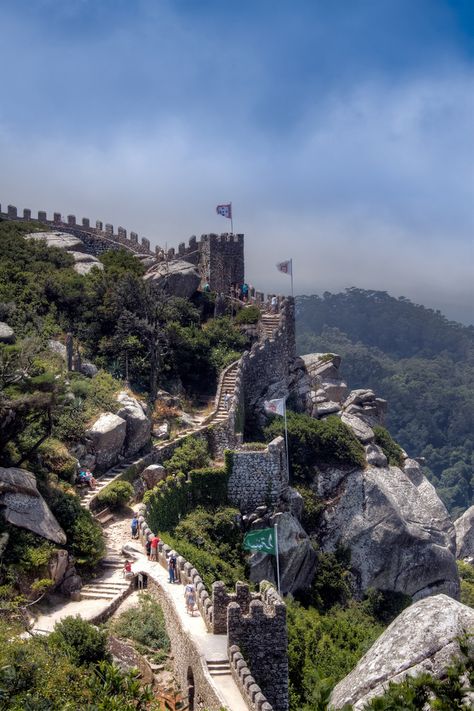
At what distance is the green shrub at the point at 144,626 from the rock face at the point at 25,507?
297 centimetres

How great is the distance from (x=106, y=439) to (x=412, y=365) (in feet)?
395

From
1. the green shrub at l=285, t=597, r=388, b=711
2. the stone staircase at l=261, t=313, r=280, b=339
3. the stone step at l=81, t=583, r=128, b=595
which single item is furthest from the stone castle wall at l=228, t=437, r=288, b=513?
the stone step at l=81, t=583, r=128, b=595

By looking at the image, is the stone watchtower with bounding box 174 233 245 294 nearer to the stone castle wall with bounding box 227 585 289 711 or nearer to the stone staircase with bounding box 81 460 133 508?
the stone staircase with bounding box 81 460 133 508

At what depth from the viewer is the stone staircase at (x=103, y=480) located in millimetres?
32784

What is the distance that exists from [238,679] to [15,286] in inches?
1109

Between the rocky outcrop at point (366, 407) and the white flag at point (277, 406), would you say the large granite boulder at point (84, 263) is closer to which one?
the rocky outcrop at point (366, 407)

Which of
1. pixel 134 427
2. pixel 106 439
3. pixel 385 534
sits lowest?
pixel 385 534

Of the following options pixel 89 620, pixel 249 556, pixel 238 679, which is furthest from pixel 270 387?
pixel 238 679

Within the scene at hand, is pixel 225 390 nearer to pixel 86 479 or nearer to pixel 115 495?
pixel 86 479

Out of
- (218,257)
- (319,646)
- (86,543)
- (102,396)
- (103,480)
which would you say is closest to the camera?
(86,543)

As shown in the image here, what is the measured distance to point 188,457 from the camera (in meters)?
38.2

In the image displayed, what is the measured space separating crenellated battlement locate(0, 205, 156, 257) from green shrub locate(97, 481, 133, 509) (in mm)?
26862

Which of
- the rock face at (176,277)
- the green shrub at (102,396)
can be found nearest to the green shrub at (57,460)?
the green shrub at (102,396)

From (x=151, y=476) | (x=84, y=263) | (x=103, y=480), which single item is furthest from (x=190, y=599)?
(x=84, y=263)
